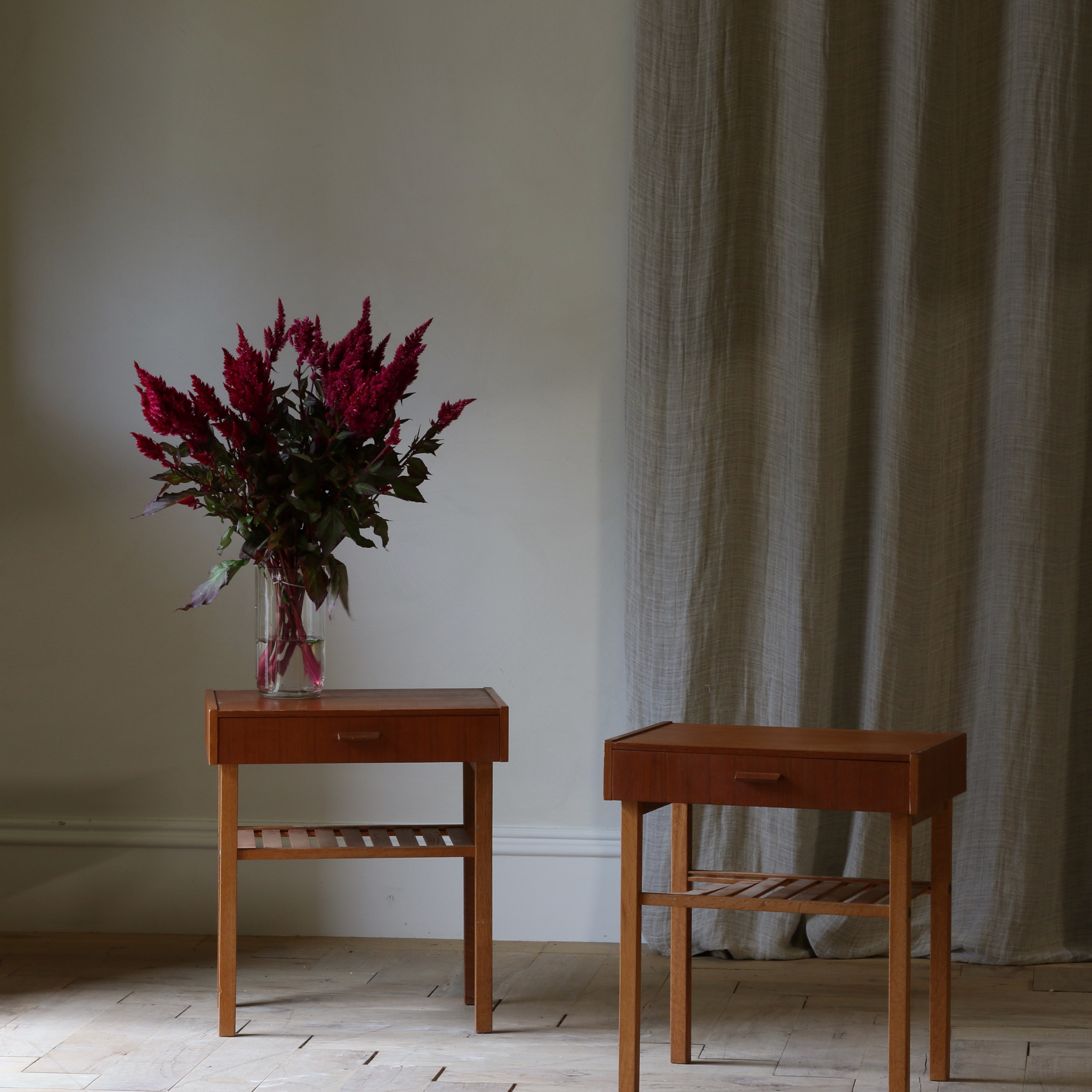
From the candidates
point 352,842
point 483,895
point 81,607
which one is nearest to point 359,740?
point 352,842

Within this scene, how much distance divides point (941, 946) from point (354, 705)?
1.01 metres

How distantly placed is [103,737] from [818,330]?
1770 mm

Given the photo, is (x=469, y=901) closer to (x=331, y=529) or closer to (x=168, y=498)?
(x=331, y=529)

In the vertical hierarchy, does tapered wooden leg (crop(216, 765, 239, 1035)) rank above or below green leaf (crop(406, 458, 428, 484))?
below

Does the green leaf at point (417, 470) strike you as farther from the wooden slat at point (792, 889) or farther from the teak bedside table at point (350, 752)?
the wooden slat at point (792, 889)

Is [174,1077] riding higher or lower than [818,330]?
lower

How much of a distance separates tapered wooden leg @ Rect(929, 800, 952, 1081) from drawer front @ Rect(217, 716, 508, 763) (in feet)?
2.33

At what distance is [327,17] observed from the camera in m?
2.88

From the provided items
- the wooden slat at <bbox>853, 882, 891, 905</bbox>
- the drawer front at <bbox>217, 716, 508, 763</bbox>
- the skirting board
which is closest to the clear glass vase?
the drawer front at <bbox>217, 716, 508, 763</bbox>

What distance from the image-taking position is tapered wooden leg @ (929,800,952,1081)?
2.00 meters

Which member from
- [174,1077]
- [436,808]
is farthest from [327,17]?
[174,1077]

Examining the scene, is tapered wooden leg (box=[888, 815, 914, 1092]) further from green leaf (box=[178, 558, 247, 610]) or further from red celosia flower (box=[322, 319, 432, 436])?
green leaf (box=[178, 558, 247, 610])

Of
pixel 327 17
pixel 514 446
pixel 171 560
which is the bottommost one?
pixel 171 560

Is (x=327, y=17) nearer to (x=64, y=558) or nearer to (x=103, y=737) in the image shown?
(x=64, y=558)
